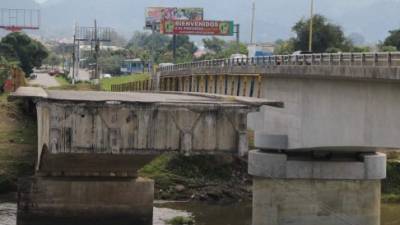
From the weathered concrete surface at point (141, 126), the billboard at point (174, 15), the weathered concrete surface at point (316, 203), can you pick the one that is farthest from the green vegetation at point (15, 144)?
the billboard at point (174, 15)

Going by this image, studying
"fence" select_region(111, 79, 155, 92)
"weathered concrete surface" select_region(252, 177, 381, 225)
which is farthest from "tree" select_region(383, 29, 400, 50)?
"weathered concrete surface" select_region(252, 177, 381, 225)

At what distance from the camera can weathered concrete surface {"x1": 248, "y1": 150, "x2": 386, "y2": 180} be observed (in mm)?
41062

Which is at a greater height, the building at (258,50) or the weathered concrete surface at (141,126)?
the building at (258,50)

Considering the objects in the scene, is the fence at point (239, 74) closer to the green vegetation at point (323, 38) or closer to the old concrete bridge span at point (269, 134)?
the old concrete bridge span at point (269, 134)

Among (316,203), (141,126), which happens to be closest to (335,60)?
(316,203)

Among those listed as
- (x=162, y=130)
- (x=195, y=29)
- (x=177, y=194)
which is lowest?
(x=177, y=194)

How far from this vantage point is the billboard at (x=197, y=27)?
5315 inches

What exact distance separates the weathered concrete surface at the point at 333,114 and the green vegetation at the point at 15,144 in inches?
763

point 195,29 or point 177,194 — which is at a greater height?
point 195,29

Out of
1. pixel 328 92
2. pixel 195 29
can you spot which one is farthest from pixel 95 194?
pixel 195 29

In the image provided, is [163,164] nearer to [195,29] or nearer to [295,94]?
[295,94]

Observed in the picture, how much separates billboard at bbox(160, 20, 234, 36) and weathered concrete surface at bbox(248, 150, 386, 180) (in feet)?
308

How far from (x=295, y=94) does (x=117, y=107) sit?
13.0 meters

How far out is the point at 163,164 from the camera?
203ft
